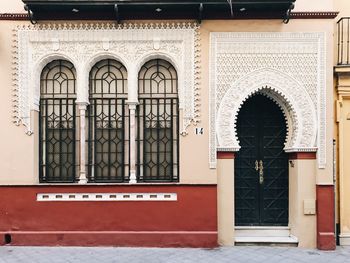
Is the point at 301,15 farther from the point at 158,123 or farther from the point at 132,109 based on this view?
the point at 132,109

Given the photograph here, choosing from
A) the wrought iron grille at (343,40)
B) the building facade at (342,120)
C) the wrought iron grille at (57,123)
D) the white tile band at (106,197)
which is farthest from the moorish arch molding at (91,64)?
the wrought iron grille at (343,40)

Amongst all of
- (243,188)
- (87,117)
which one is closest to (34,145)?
(87,117)

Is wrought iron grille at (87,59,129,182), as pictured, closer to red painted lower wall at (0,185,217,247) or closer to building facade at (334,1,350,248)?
red painted lower wall at (0,185,217,247)

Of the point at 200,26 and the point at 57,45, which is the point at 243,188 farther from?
the point at 57,45

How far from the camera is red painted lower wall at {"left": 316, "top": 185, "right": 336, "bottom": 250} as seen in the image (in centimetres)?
679

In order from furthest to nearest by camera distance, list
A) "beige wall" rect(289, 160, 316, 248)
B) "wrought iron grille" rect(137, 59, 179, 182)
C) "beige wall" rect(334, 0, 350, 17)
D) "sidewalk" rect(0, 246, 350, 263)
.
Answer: "beige wall" rect(334, 0, 350, 17) → "wrought iron grille" rect(137, 59, 179, 182) → "beige wall" rect(289, 160, 316, 248) → "sidewalk" rect(0, 246, 350, 263)

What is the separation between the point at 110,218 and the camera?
22.7 feet

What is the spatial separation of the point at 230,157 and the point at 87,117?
3.30 meters

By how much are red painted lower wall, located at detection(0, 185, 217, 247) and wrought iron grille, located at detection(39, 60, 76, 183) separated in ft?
1.50

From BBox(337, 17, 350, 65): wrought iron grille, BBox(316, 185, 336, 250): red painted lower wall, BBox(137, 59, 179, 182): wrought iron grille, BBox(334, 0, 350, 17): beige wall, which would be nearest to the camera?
BBox(316, 185, 336, 250): red painted lower wall

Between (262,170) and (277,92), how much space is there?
1.81 m

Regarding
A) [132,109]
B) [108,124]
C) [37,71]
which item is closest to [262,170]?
[132,109]

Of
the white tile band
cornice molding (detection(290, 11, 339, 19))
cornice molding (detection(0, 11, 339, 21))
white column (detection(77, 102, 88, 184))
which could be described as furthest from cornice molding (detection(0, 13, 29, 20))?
cornice molding (detection(290, 11, 339, 19))

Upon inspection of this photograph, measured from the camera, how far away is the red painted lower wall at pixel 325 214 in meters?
6.79
